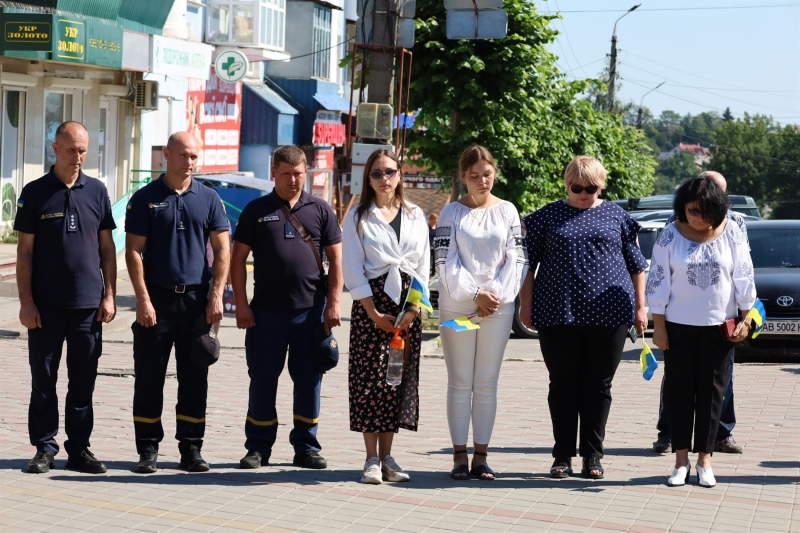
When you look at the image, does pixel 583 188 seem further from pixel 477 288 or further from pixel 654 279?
pixel 477 288

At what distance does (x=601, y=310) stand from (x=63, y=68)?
15.9 m

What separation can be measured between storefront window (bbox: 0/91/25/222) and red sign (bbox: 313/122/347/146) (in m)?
16.9

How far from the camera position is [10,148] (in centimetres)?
1917

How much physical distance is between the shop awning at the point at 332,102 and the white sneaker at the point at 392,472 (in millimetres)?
30132

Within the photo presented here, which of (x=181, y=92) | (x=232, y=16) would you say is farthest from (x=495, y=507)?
(x=232, y=16)

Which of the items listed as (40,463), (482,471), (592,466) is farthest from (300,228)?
(592,466)

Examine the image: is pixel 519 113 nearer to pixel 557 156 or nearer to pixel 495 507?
pixel 557 156

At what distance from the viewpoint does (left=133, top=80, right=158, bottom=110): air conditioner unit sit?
23.2 meters

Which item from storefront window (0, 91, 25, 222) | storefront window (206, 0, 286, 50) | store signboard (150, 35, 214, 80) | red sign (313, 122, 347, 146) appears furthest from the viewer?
red sign (313, 122, 347, 146)

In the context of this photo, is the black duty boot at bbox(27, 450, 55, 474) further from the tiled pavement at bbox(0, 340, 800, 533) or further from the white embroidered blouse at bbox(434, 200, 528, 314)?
the white embroidered blouse at bbox(434, 200, 528, 314)

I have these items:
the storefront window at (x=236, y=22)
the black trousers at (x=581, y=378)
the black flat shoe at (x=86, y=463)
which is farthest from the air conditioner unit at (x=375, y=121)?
the storefront window at (x=236, y=22)

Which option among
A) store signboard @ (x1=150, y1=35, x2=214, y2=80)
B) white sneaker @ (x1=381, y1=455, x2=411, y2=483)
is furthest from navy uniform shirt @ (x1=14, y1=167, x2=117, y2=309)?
store signboard @ (x1=150, y1=35, x2=214, y2=80)

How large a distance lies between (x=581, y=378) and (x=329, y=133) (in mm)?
31305

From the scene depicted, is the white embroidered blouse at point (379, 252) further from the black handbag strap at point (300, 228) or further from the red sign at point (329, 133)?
the red sign at point (329, 133)
